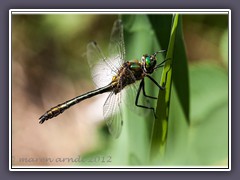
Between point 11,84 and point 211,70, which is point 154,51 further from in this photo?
point 11,84

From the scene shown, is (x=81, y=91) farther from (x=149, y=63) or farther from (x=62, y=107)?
(x=149, y=63)

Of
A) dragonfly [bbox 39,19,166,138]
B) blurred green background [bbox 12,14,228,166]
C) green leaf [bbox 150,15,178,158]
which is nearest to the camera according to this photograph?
green leaf [bbox 150,15,178,158]

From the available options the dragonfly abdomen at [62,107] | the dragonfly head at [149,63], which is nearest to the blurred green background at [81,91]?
the dragonfly abdomen at [62,107]

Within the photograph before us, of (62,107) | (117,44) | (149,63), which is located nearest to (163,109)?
(149,63)

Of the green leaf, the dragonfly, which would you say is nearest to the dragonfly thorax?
the dragonfly

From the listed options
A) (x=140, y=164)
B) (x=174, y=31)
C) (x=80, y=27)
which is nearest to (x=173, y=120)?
(x=140, y=164)

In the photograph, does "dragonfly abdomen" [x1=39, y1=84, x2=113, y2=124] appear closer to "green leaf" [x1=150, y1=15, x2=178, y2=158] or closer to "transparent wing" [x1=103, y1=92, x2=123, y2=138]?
"transparent wing" [x1=103, y1=92, x2=123, y2=138]

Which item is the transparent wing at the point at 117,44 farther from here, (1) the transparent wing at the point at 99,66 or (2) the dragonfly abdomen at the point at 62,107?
(2) the dragonfly abdomen at the point at 62,107
